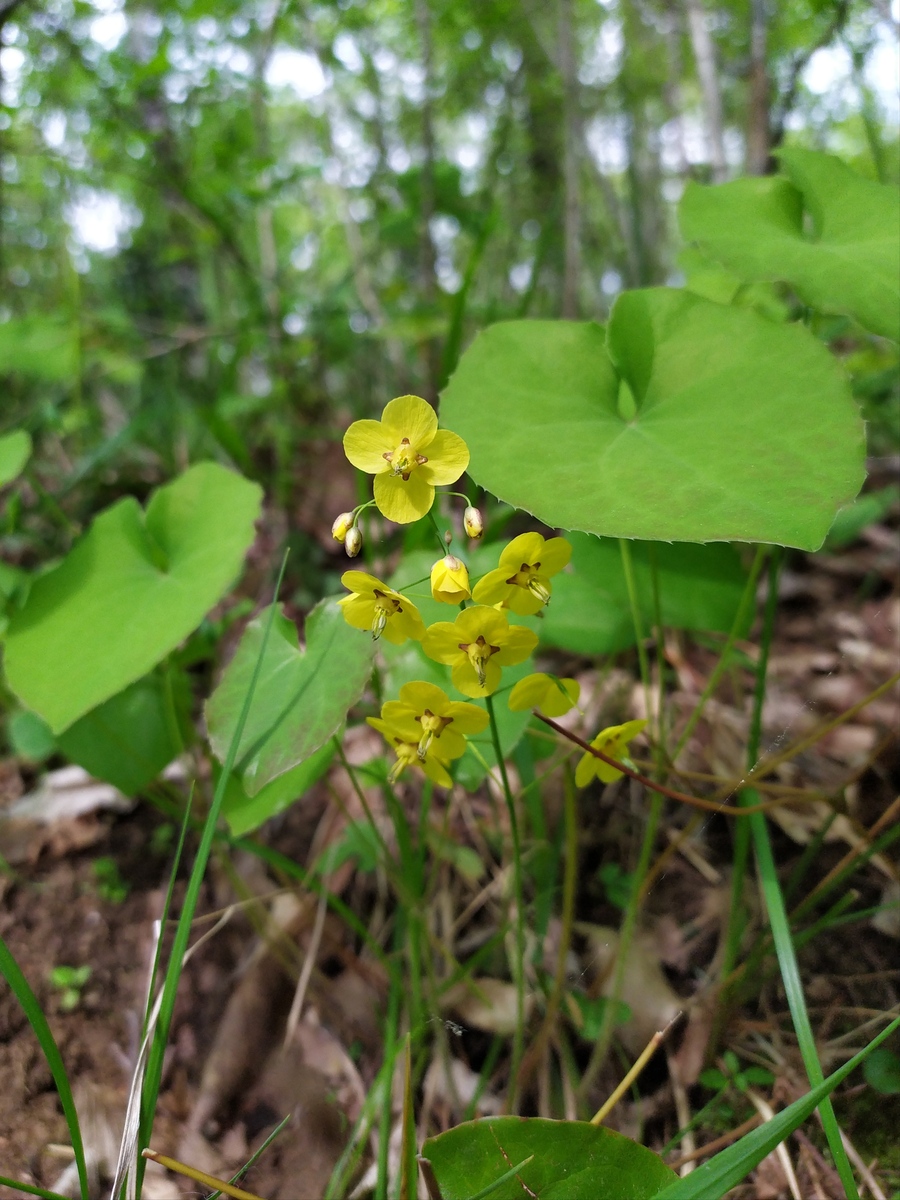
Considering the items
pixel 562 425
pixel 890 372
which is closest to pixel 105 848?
pixel 562 425

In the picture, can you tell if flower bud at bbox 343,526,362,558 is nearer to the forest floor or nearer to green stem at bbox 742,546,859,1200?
the forest floor

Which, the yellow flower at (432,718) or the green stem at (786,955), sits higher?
the yellow flower at (432,718)

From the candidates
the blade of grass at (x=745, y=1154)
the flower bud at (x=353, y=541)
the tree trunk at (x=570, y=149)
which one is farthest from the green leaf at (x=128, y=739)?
the tree trunk at (x=570, y=149)

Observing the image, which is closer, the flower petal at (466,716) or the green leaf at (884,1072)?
the flower petal at (466,716)

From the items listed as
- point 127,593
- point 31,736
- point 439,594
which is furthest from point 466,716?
point 31,736

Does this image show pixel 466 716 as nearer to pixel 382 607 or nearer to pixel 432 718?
pixel 432 718

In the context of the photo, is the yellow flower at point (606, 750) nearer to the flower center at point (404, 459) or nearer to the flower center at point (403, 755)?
the flower center at point (403, 755)

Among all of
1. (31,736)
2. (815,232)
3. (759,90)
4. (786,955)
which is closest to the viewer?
(786,955)

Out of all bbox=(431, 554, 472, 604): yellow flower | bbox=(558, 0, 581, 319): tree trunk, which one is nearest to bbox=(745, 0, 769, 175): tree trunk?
bbox=(558, 0, 581, 319): tree trunk
